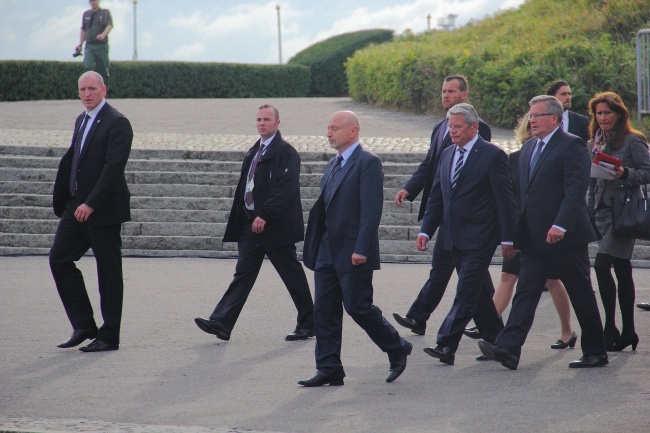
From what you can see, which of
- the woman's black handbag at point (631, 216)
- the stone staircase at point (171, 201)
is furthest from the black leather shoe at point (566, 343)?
the stone staircase at point (171, 201)

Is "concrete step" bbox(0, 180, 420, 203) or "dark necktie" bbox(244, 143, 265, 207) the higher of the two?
"dark necktie" bbox(244, 143, 265, 207)

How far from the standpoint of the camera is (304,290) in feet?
26.3

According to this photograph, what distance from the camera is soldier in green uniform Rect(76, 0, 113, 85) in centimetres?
2053

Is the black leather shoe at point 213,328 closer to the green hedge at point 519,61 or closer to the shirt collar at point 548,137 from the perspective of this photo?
the shirt collar at point 548,137

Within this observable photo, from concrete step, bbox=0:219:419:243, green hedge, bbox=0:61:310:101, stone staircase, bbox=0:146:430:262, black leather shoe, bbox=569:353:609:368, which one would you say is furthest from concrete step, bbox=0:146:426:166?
green hedge, bbox=0:61:310:101

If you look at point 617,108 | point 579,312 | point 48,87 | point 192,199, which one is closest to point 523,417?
point 579,312

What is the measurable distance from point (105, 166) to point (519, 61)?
37.9 ft

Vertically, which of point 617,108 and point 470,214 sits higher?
point 617,108

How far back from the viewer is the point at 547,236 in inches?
260

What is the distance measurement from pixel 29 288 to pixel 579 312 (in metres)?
5.47

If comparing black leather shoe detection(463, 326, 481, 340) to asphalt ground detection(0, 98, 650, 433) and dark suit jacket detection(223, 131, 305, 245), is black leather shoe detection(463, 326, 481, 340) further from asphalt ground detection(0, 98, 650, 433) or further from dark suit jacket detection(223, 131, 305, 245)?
dark suit jacket detection(223, 131, 305, 245)

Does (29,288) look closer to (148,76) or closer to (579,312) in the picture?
(579,312)

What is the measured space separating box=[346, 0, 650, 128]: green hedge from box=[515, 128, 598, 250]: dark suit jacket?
9830mm

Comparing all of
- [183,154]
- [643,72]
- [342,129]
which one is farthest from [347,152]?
[643,72]
